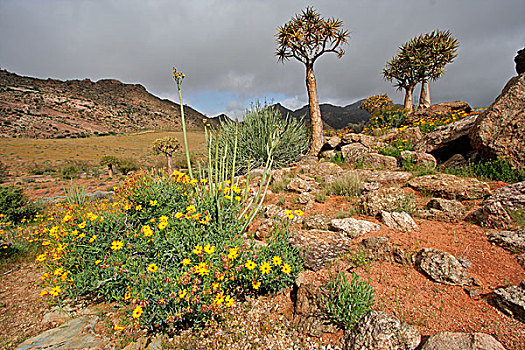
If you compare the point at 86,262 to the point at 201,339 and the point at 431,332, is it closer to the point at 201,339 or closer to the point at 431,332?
the point at 201,339

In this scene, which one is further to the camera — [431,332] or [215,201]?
[215,201]

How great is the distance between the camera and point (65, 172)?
15750mm

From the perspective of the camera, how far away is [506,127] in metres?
4.24

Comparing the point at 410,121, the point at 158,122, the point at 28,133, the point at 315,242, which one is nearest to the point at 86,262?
the point at 315,242

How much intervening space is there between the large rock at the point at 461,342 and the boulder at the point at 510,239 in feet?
3.92

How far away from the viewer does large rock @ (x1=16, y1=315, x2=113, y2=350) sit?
6.62ft

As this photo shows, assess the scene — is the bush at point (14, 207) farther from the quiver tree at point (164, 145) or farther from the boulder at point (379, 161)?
the boulder at point (379, 161)

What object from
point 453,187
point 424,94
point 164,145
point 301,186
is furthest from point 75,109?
point 453,187

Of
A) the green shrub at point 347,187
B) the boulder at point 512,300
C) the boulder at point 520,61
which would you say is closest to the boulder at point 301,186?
the green shrub at point 347,187

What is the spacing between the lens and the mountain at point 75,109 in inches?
2559

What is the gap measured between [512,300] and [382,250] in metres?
1.01

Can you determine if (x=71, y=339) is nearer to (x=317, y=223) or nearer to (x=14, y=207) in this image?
(x=317, y=223)

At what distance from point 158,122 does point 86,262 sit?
101656 millimetres

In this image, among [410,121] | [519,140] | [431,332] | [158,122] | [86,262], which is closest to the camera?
[431,332]
